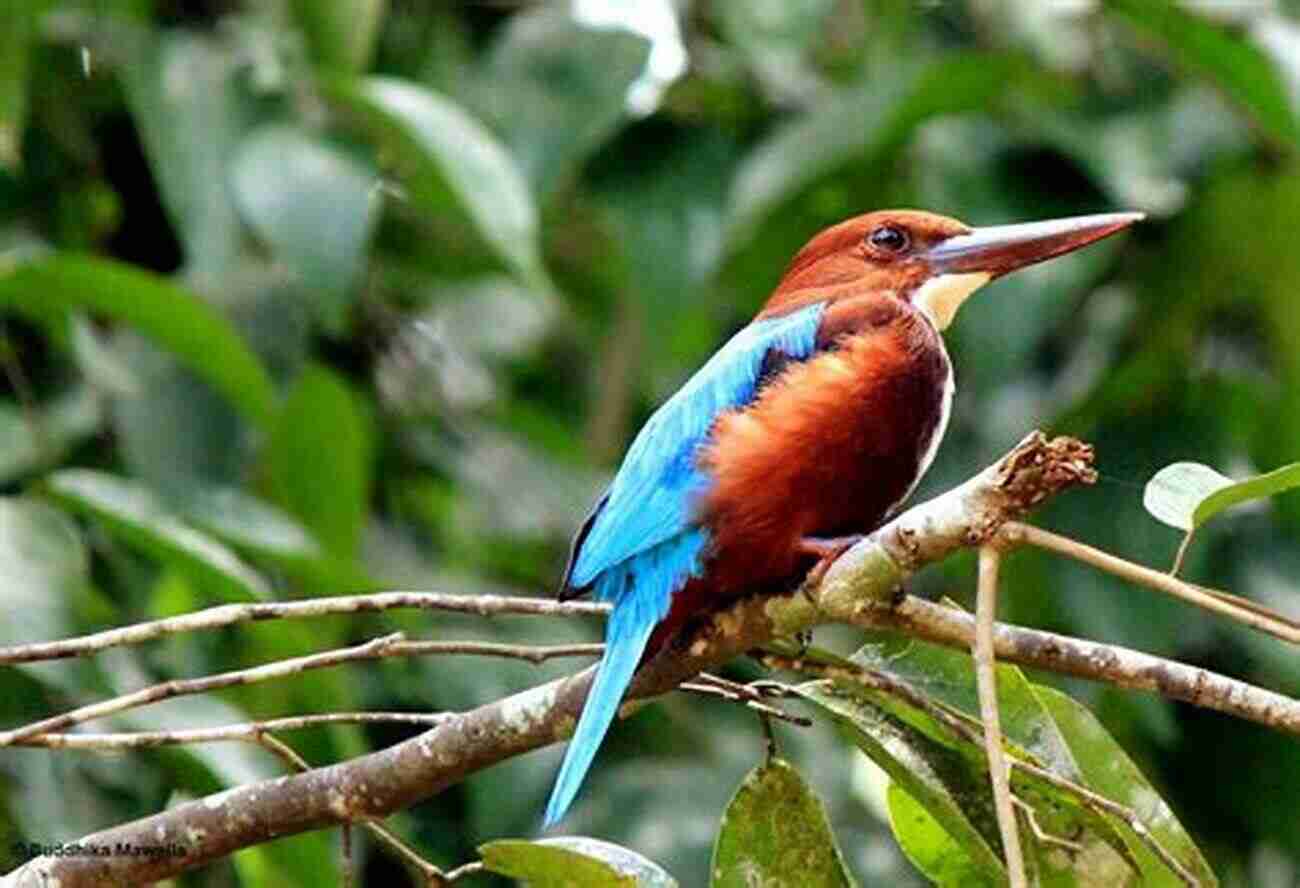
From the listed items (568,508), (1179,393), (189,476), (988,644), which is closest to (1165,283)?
(1179,393)

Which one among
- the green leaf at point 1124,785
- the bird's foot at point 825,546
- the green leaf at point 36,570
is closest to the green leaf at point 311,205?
the green leaf at point 36,570

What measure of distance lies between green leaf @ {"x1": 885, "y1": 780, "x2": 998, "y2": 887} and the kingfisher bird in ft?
0.79

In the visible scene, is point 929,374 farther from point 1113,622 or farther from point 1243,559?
point 1243,559

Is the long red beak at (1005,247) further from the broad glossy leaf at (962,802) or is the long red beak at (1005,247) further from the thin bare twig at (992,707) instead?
the thin bare twig at (992,707)

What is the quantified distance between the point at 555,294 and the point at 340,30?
3.43 feet

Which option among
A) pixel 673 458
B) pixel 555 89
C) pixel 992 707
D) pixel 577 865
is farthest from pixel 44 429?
pixel 992 707

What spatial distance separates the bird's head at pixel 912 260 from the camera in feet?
9.39

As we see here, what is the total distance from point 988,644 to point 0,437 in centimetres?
189

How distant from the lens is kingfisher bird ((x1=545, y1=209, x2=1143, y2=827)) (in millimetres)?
2449

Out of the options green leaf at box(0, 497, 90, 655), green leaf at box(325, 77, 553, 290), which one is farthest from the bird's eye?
green leaf at box(0, 497, 90, 655)

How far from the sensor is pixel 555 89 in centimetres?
400

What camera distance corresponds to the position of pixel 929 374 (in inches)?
101

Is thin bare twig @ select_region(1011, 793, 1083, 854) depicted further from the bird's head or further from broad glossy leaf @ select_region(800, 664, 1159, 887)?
the bird's head

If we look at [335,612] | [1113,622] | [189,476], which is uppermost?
[335,612]
